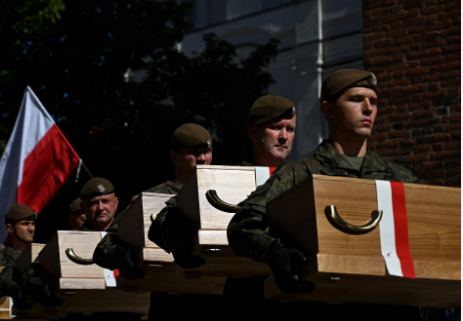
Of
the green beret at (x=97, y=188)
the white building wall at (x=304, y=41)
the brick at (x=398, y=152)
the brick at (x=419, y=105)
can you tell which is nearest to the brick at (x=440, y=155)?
the brick at (x=398, y=152)

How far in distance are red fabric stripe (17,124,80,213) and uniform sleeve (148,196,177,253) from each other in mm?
6335

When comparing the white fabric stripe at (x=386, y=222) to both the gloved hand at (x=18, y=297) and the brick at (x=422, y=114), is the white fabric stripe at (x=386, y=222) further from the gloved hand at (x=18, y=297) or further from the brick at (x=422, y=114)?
the brick at (x=422, y=114)

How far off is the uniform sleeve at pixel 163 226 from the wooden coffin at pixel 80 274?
143 cm

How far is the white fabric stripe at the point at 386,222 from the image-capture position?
118 inches

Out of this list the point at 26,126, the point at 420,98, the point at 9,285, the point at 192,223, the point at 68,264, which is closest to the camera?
the point at 192,223

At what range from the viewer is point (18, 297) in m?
7.23

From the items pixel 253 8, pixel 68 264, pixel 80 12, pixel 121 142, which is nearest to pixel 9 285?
pixel 68 264

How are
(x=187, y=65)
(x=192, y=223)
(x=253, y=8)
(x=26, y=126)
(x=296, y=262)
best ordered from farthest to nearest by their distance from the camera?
(x=253, y=8)
(x=187, y=65)
(x=26, y=126)
(x=192, y=223)
(x=296, y=262)

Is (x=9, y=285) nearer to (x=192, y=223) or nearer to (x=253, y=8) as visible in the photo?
(x=192, y=223)

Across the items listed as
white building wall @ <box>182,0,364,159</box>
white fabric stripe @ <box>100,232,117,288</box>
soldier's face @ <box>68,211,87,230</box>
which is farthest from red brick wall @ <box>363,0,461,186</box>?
white building wall @ <box>182,0,364,159</box>

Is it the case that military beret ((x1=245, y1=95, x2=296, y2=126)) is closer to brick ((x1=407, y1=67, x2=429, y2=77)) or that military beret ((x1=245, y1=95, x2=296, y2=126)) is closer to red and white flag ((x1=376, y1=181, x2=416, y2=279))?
red and white flag ((x1=376, y1=181, x2=416, y2=279))

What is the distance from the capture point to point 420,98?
9453 mm

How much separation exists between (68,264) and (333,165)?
2892 mm

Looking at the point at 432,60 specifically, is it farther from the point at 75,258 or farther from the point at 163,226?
the point at 163,226
